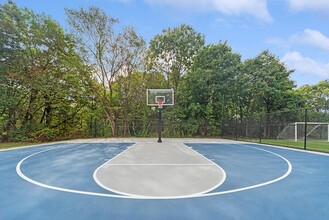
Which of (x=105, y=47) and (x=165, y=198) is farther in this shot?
(x=105, y=47)

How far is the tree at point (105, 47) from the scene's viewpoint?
1773 centimetres

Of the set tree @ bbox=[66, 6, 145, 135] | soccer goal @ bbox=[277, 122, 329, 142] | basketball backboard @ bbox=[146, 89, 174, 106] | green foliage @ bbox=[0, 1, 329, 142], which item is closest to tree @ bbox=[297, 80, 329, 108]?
green foliage @ bbox=[0, 1, 329, 142]

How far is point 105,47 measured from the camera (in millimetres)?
18344

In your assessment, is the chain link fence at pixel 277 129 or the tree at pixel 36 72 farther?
the chain link fence at pixel 277 129

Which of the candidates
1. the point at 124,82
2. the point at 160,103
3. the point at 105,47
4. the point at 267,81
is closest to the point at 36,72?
the point at 105,47

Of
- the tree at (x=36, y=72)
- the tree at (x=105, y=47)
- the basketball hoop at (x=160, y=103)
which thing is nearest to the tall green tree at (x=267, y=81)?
the basketball hoop at (x=160, y=103)

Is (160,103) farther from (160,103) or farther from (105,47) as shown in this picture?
(105,47)

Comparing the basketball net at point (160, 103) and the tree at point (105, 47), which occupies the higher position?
the tree at point (105, 47)

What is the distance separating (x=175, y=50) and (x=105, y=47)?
248 inches

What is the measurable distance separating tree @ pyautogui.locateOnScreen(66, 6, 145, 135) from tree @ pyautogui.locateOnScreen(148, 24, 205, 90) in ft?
7.76

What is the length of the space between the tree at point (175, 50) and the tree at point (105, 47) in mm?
2366

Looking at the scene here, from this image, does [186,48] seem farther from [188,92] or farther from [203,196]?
[203,196]

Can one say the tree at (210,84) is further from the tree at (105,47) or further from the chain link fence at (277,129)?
the tree at (105,47)

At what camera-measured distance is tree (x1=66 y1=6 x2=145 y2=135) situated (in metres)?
17.7
